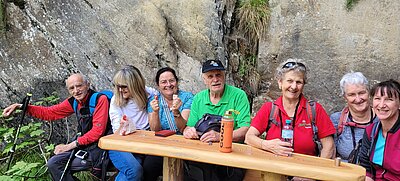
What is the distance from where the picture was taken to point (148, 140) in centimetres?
384

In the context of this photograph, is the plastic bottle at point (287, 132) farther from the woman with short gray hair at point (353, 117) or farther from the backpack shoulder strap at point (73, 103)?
the backpack shoulder strap at point (73, 103)

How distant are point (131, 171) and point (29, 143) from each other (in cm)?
257

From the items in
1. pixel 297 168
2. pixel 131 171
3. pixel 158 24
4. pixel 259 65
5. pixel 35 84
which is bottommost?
pixel 131 171

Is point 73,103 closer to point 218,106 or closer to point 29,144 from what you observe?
point 29,144

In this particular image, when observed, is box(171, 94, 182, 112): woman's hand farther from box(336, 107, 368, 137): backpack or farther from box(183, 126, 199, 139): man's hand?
box(336, 107, 368, 137): backpack

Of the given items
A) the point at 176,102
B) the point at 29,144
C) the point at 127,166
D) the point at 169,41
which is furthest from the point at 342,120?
the point at 29,144

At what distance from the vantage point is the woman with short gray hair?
404cm

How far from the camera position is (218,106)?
14.6 feet

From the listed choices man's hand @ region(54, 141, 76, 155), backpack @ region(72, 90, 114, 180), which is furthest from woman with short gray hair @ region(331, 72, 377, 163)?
man's hand @ region(54, 141, 76, 155)

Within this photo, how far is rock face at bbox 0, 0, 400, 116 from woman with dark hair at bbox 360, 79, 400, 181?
2.44m

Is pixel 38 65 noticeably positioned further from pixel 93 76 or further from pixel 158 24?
pixel 158 24

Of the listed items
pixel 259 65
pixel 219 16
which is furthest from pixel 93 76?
pixel 259 65

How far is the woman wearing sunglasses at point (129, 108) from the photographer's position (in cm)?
443

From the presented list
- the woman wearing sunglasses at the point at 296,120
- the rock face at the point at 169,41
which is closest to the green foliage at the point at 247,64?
the rock face at the point at 169,41
